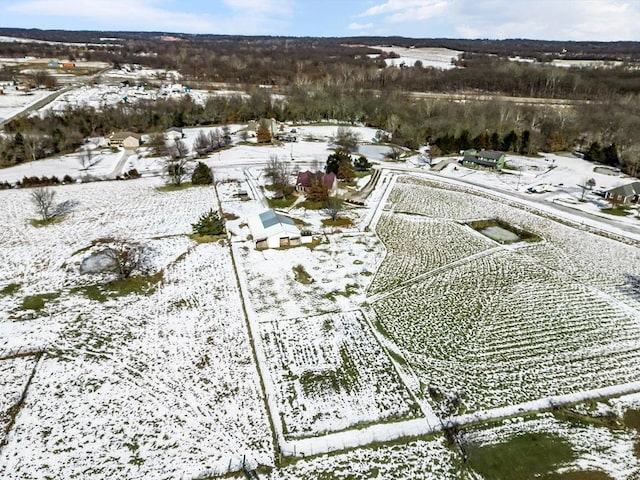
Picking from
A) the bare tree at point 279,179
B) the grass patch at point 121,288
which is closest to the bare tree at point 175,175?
the bare tree at point 279,179

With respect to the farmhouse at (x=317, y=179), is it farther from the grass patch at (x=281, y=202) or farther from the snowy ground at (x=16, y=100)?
the snowy ground at (x=16, y=100)

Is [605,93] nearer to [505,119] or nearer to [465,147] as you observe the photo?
[505,119]

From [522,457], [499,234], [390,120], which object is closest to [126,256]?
[522,457]

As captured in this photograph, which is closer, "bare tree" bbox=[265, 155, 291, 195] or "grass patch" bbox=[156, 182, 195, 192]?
"bare tree" bbox=[265, 155, 291, 195]

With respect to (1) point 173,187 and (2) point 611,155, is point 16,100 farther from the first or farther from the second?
(2) point 611,155

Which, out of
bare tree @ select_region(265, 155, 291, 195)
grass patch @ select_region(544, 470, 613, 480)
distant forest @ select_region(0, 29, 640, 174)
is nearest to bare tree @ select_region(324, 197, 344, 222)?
bare tree @ select_region(265, 155, 291, 195)

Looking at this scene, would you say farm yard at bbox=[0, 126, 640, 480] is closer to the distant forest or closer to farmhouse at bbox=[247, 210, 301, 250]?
farmhouse at bbox=[247, 210, 301, 250]

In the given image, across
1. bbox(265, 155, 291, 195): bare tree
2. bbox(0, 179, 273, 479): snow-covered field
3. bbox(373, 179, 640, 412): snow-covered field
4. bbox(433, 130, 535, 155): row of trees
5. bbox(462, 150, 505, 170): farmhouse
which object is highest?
bbox(433, 130, 535, 155): row of trees

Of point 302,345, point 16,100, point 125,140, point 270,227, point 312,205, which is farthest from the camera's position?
point 16,100
